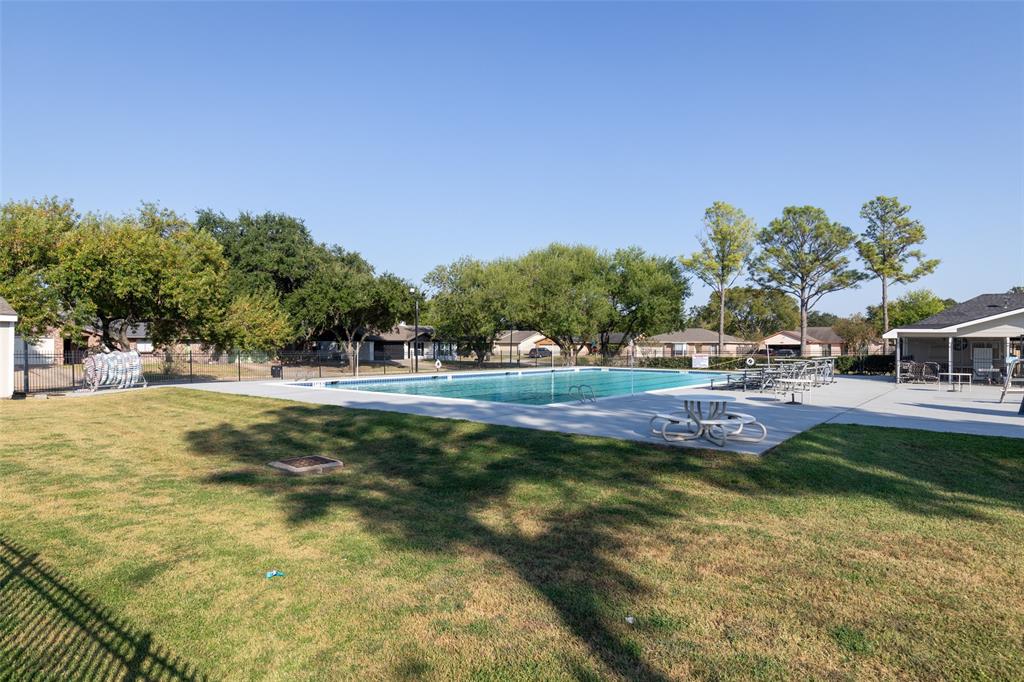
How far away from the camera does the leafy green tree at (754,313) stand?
295 feet

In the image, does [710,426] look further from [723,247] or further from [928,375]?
[723,247]

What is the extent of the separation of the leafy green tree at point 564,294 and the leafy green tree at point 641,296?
105cm

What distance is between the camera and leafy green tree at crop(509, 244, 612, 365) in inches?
1692

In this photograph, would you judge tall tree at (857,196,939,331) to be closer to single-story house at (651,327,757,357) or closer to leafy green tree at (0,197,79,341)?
single-story house at (651,327,757,357)

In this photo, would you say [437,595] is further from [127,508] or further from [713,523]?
[127,508]

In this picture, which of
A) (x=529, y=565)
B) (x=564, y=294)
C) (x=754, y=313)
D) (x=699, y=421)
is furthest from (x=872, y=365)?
(x=754, y=313)

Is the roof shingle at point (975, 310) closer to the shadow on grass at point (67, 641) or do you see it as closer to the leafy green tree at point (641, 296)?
the leafy green tree at point (641, 296)

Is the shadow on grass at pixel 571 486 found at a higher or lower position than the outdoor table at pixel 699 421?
lower

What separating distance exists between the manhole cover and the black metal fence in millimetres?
16332

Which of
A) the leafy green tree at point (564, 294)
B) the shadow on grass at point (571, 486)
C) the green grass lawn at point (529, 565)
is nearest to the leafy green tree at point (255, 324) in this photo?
the leafy green tree at point (564, 294)

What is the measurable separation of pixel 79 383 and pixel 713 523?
91.4 ft

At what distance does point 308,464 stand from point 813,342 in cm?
8280

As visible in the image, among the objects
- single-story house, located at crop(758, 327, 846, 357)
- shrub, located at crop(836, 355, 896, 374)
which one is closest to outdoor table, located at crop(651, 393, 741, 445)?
shrub, located at crop(836, 355, 896, 374)

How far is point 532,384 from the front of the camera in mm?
29719
